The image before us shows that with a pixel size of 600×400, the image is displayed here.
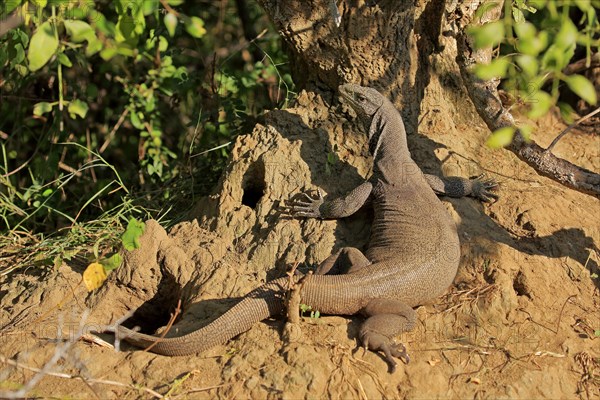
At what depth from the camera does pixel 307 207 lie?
6.24 metres

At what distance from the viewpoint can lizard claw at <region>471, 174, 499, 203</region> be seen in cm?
634

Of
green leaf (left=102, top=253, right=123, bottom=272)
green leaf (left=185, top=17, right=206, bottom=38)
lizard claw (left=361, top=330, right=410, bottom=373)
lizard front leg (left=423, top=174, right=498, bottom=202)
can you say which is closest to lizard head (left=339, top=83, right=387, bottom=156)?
lizard front leg (left=423, top=174, right=498, bottom=202)

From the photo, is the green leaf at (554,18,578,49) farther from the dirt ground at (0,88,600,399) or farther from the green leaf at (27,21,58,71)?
the dirt ground at (0,88,600,399)

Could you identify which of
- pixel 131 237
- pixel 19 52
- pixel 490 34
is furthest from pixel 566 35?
pixel 19 52

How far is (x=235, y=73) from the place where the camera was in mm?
8750

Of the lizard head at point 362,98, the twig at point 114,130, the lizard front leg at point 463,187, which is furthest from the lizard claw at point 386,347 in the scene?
the twig at point 114,130

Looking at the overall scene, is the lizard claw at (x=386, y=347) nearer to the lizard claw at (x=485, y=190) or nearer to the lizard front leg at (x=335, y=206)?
the lizard front leg at (x=335, y=206)

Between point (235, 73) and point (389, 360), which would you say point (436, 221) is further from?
point (235, 73)

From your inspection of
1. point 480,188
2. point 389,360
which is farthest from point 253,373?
point 480,188

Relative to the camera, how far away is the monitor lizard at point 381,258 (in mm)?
5160

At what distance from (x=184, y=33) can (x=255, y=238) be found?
5251 mm

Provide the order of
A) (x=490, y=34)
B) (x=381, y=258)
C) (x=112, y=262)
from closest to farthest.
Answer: (x=490, y=34) < (x=112, y=262) < (x=381, y=258)

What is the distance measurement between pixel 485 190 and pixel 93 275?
3.44m

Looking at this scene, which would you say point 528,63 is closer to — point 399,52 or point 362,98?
point 362,98
